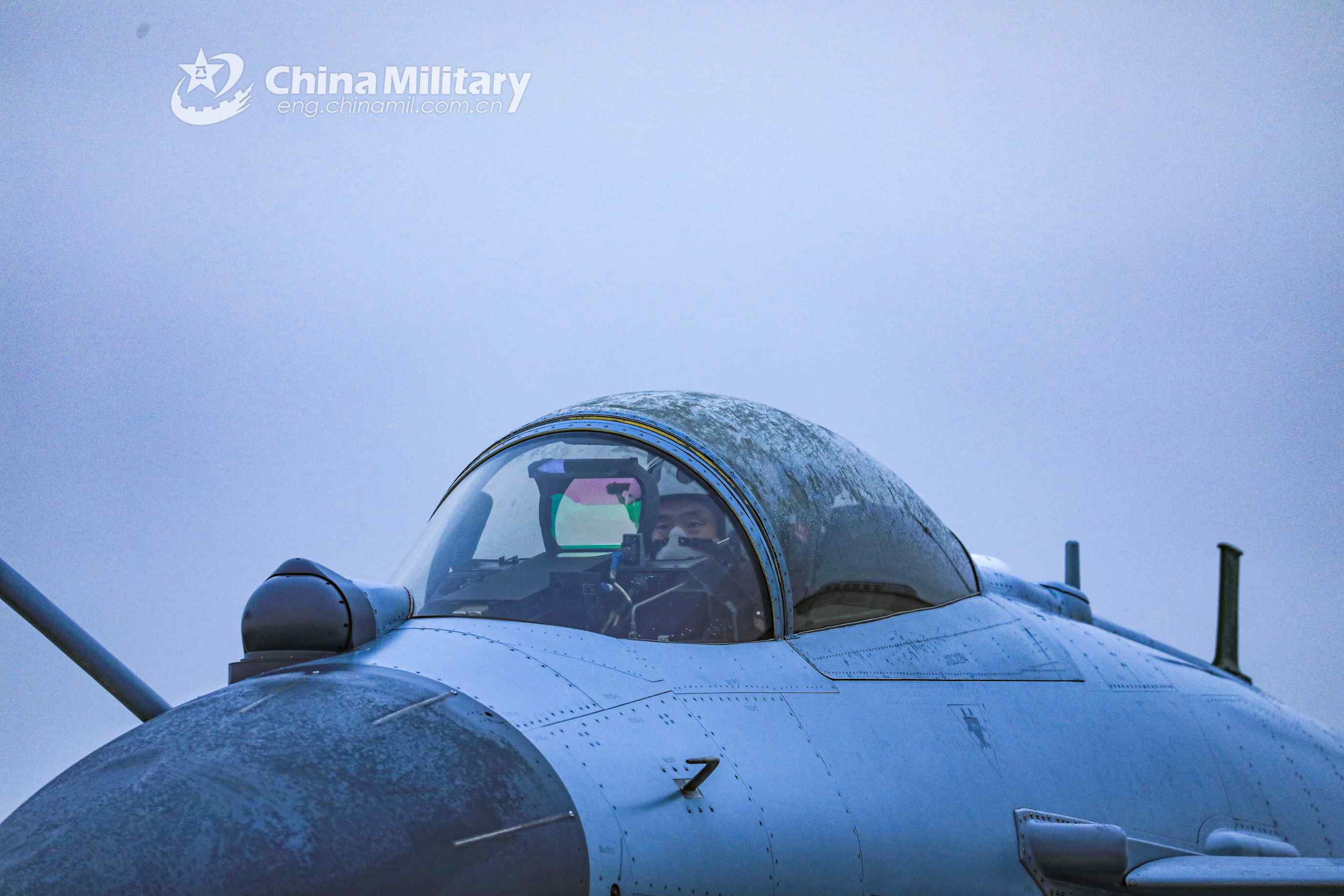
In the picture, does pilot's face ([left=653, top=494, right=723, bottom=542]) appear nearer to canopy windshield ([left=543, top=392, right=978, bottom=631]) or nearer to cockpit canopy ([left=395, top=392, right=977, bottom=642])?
cockpit canopy ([left=395, top=392, right=977, bottom=642])

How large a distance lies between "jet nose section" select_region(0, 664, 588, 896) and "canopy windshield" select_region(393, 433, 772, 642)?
3.10ft

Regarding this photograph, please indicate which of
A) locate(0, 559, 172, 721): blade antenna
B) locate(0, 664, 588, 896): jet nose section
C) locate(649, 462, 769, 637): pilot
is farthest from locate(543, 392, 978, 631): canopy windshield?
locate(0, 559, 172, 721): blade antenna

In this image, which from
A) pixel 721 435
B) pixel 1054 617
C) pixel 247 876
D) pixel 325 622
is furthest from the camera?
pixel 1054 617

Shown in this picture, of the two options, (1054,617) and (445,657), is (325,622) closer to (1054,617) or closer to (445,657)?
(445,657)

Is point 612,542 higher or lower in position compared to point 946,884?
higher

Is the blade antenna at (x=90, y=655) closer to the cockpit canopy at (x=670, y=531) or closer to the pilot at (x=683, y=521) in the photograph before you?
the cockpit canopy at (x=670, y=531)

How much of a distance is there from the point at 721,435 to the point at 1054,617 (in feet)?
7.30

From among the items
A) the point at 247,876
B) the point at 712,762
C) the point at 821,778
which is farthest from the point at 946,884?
the point at 247,876

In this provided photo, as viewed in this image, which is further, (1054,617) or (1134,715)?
(1054,617)

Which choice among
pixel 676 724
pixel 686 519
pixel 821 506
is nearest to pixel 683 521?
pixel 686 519

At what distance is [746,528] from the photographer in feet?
15.4

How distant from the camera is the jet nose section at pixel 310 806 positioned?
2.68m

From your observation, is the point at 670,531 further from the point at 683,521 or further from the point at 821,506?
the point at 821,506

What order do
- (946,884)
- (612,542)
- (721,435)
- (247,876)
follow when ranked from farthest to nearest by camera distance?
(721,435) < (612,542) < (946,884) < (247,876)
